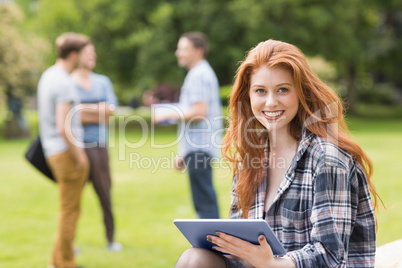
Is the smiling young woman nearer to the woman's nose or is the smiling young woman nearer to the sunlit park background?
the woman's nose

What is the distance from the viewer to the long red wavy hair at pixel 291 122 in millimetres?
2264

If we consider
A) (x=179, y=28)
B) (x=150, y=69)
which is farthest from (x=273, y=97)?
(x=179, y=28)

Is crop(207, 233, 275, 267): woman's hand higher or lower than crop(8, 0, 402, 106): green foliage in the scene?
lower

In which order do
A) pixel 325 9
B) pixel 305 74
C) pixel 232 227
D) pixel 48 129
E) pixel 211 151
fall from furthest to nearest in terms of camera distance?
pixel 325 9
pixel 211 151
pixel 48 129
pixel 305 74
pixel 232 227

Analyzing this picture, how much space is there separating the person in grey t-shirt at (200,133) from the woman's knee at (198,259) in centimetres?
246

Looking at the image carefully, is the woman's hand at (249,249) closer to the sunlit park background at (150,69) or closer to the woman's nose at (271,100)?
the woman's nose at (271,100)

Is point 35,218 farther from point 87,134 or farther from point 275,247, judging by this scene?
point 275,247

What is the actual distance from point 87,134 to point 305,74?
3173mm

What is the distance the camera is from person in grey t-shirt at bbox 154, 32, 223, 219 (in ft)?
15.8

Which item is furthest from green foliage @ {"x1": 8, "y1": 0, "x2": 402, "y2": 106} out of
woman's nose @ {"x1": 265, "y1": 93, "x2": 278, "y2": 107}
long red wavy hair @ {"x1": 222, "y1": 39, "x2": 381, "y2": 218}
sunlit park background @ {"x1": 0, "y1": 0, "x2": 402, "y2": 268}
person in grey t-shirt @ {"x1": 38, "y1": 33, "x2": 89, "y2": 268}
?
woman's nose @ {"x1": 265, "y1": 93, "x2": 278, "y2": 107}

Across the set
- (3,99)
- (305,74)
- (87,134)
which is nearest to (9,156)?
(3,99)

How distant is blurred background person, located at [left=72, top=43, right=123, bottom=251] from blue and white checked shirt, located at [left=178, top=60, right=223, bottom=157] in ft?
2.62

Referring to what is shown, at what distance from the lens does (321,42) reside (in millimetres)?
22812

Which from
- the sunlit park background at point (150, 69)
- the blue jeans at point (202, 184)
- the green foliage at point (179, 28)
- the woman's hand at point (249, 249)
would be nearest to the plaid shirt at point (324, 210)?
the woman's hand at point (249, 249)
